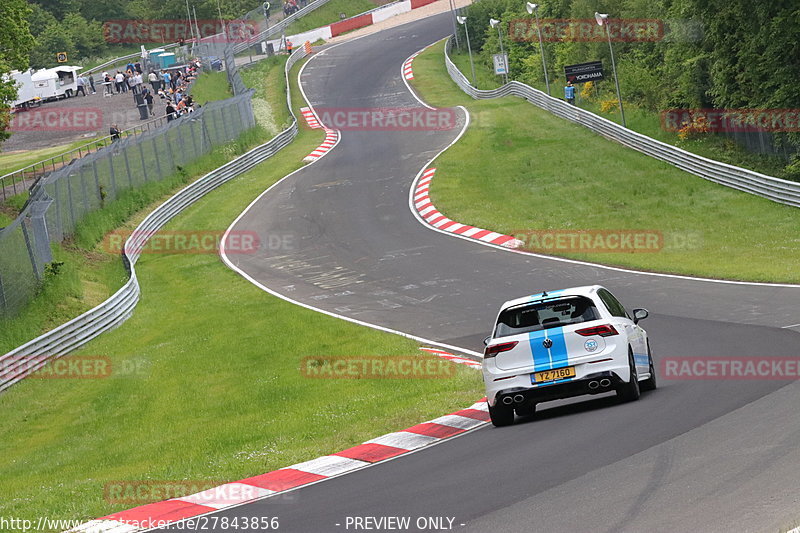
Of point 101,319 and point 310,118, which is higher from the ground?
point 310,118

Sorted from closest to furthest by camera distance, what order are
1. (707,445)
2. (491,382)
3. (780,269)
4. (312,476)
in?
(707,445)
(312,476)
(491,382)
(780,269)

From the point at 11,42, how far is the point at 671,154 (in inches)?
1001

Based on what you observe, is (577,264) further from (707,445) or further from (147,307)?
Answer: (707,445)

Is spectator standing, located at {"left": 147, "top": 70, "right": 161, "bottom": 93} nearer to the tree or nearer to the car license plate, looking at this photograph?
the tree

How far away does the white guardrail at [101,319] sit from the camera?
82.0ft

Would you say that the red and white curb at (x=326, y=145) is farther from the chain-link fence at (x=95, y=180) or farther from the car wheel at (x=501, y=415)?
the car wheel at (x=501, y=415)

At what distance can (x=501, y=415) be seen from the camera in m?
13.7

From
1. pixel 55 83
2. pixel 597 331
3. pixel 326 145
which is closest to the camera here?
pixel 597 331

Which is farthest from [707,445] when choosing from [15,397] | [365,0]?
[365,0]

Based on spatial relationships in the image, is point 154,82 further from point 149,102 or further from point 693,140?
point 693,140

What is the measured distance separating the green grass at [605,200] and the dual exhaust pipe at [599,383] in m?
13.2

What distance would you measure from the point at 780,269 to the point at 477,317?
784 centimetres

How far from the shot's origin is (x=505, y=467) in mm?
10883

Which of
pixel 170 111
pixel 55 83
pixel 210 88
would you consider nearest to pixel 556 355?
pixel 170 111
